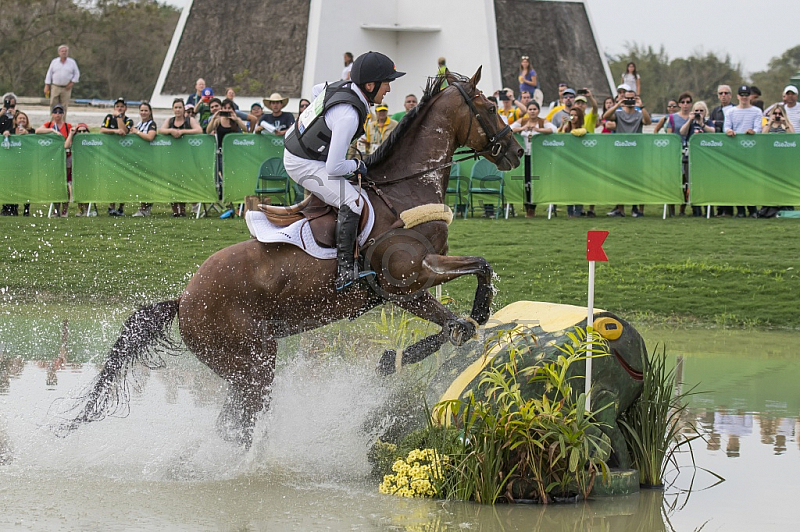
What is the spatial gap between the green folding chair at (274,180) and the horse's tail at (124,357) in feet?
33.3

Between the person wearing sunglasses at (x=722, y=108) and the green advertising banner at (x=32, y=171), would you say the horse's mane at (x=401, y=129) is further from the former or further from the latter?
the person wearing sunglasses at (x=722, y=108)

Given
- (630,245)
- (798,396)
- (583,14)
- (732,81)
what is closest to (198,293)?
(798,396)

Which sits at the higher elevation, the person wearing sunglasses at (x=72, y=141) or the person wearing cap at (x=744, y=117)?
the person wearing cap at (x=744, y=117)

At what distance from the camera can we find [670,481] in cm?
725

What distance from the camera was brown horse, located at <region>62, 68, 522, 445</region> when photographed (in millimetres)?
7340

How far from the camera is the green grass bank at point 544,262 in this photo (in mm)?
13258

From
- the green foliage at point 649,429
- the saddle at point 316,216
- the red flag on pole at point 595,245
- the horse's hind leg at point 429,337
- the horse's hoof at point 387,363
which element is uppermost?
the saddle at point 316,216

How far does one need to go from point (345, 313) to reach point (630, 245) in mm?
8844

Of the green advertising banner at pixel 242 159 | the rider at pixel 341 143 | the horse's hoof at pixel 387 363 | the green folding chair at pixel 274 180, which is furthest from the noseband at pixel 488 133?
the green advertising banner at pixel 242 159

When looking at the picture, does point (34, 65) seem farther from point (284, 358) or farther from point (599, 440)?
point (599, 440)

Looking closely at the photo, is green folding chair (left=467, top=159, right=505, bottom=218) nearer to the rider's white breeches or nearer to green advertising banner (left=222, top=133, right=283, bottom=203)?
green advertising banner (left=222, top=133, right=283, bottom=203)

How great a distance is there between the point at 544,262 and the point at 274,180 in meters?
5.24

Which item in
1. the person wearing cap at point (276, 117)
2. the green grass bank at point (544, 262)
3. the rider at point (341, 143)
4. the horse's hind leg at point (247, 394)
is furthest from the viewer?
the person wearing cap at point (276, 117)

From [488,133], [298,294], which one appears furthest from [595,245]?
[298,294]
